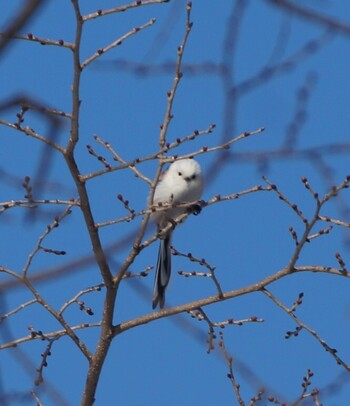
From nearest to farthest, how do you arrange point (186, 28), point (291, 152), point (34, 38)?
point (291, 152), point (34, 38), point (186, 28)

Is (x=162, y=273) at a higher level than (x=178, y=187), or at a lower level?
lower

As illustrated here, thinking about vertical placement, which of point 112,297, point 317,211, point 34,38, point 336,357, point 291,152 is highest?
point 34,38

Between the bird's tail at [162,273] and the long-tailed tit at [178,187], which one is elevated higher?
the long-tailed tit at [178,187]

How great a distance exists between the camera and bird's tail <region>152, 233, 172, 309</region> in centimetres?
527

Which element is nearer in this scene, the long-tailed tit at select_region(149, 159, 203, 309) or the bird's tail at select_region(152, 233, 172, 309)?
the bird's tail at select_region(152, 233, 172, 309)

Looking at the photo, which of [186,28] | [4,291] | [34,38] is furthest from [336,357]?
[4,291]

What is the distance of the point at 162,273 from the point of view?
18.3 ft

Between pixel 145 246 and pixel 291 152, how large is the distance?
6.40ft

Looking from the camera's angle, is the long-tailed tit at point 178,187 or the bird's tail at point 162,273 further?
the long-tailed tit at point 178,187

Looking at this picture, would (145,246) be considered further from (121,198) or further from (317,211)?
(317,211)

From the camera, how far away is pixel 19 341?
361cm

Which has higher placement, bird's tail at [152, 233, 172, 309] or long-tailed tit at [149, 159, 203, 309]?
long-tailed tit at [149, 159, 203, 309]

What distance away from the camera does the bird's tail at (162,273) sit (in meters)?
5.27

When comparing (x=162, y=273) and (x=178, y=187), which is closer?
(x=162, y=273)
